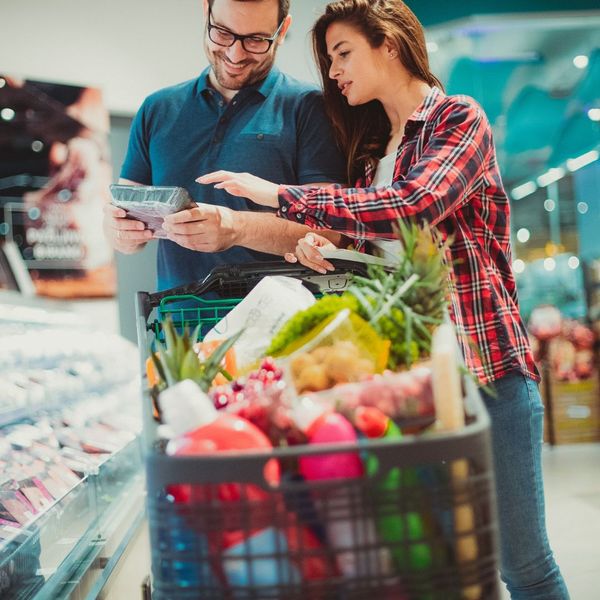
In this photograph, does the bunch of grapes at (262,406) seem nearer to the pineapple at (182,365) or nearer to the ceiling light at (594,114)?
the pineapple at (182,365)

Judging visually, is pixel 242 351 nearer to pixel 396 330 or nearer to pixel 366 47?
pixel 396 330

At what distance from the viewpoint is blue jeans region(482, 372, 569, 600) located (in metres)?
1.81

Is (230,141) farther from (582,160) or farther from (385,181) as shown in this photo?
(582,160)

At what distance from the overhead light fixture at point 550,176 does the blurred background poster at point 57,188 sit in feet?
20.1

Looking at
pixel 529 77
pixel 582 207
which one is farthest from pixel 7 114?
pixel 582 207

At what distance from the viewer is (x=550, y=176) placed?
10.5 metres

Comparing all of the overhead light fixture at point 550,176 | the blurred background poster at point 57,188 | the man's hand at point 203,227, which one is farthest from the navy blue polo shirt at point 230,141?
the overhead light fixture at point 550,176

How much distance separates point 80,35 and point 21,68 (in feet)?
1.64

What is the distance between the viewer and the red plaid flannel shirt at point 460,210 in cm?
164

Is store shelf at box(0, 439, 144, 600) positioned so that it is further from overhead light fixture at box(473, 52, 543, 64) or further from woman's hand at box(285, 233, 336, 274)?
overhead light fixture at box(473, 52, 543, 64)

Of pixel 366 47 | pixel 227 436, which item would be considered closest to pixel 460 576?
pixel 227 436

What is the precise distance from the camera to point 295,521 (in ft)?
3.16

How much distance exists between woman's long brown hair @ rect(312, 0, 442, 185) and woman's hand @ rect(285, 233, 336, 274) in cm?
36

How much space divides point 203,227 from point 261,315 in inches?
12.8
